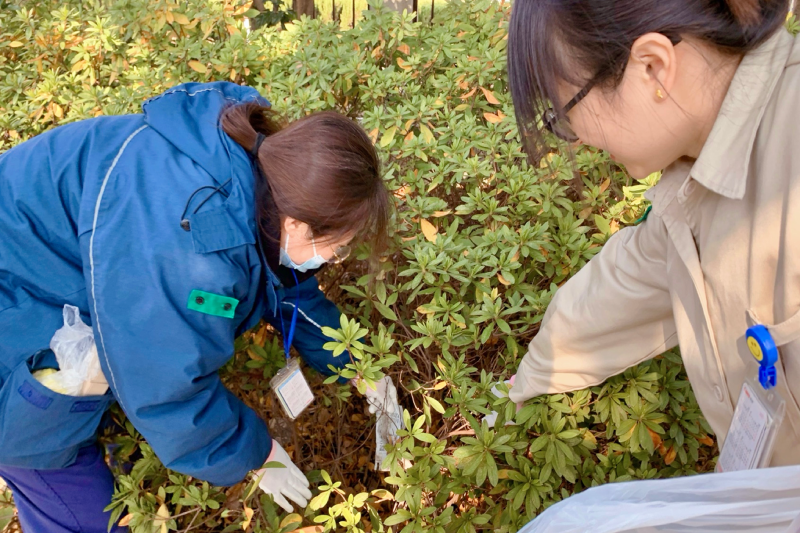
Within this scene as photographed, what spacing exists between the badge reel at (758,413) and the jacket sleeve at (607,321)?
12.0 inches

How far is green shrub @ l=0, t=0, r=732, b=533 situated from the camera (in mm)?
1642

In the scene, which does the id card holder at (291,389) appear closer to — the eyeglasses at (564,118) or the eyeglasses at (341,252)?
the eyeglasses at (341,252)

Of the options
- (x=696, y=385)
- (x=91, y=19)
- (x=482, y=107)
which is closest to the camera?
(x=696, y=385)

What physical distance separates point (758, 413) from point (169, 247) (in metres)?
1.31

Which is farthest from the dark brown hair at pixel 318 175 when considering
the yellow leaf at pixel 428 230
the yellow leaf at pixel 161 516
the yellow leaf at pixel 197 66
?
the yellow leaf at pixel 197 66

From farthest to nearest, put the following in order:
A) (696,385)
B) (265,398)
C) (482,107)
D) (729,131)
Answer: (482,107), (265,398), (696,385), (729,131)

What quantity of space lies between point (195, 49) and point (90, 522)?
1963mm

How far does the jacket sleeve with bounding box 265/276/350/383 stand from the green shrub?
0.34 feet

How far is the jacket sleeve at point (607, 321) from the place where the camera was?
55.5 inches

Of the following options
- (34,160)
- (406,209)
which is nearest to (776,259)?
(406,209)

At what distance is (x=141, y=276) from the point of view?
1.47 meters

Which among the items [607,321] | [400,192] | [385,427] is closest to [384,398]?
[385,427]

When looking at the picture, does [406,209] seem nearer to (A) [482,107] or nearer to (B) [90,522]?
(A) [482,107]

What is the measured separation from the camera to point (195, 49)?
2.74 meters
